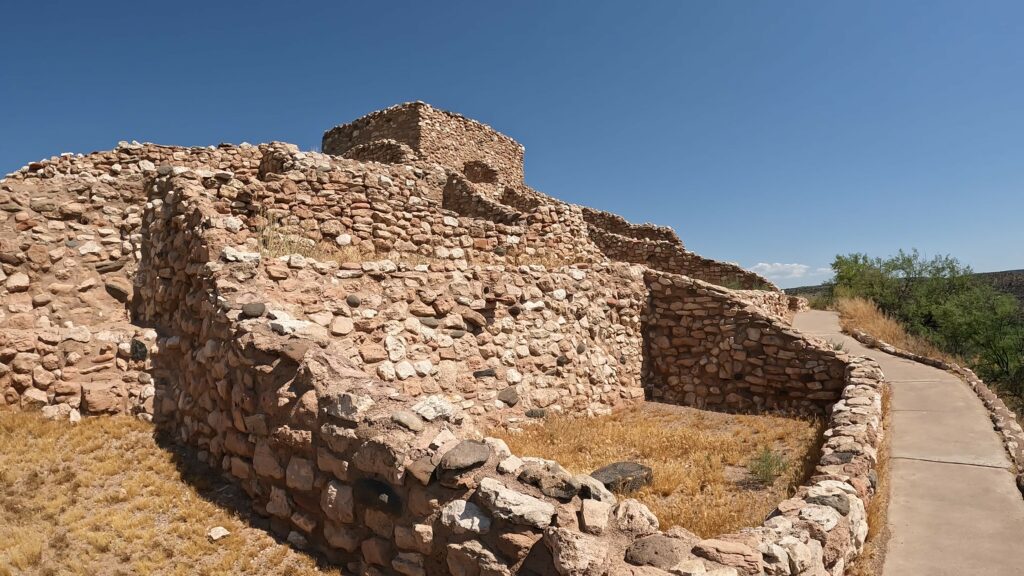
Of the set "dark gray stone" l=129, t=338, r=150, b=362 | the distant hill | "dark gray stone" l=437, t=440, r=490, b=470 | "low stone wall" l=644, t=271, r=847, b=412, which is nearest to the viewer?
"dark gray stone" l=437, t=440, r=490, b=470

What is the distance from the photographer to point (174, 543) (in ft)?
12.8

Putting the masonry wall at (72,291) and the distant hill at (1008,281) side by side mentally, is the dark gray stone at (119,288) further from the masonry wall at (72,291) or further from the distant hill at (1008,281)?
the distant hill at (1008,281)

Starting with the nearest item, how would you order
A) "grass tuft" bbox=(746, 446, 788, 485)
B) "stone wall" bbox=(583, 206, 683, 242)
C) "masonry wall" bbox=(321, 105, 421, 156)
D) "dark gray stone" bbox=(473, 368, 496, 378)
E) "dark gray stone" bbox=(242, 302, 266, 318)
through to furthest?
"dark gray stone" bbox=(242, 302, 266, 318), "grass tuft" bbox=(746, 446, 788, 485), "dark gray stone" bbox=(473, 368, 496, 378), "masonry wall" bbox=(321, 105, 421, 156), "stone wall" bbox=(583, 206, 683, 242)

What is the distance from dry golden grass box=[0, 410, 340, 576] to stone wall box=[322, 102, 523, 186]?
1144 cm

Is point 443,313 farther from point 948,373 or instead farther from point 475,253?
point 948,373

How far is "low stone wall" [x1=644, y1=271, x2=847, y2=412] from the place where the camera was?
8.73 meters

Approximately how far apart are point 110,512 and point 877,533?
6.40 m

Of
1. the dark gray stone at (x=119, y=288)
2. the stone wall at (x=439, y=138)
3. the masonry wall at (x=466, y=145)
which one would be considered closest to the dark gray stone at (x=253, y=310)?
the dark gray stone at (x=119, y=288)

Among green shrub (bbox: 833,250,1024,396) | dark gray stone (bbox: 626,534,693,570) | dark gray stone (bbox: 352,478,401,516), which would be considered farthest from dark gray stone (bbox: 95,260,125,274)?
green shrub (bbox: 833,250,1024,396)

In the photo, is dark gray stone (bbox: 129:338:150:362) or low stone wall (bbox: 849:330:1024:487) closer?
low stone wall (bbox: 849:330:1024:487)

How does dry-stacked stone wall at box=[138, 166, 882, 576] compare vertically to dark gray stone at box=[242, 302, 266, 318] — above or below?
below

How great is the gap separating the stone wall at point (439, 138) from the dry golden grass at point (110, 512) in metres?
11.4

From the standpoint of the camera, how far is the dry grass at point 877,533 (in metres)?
3.87

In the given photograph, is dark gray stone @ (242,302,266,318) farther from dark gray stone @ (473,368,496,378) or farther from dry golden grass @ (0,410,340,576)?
dark gray stone @ (473,368,496,378)
